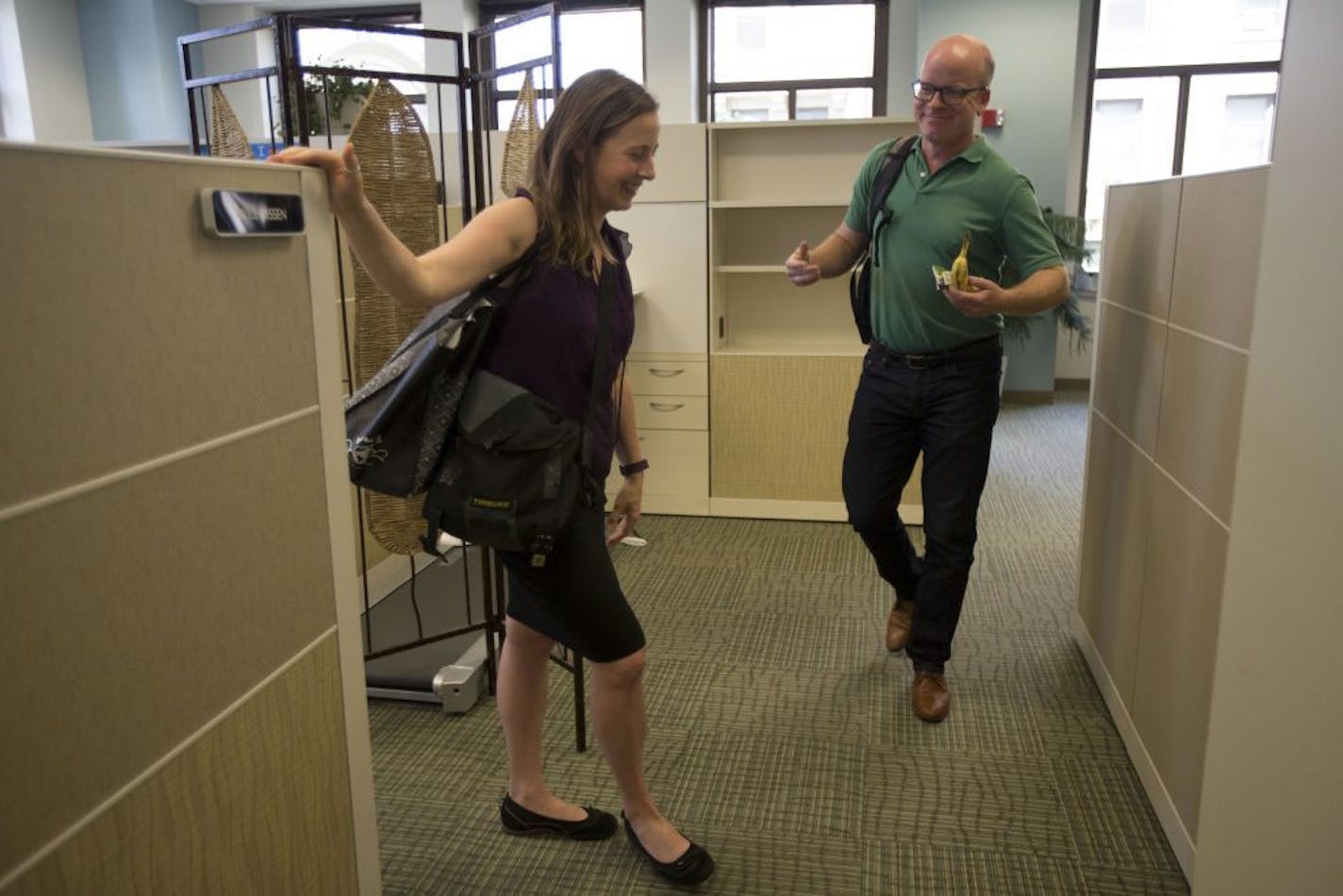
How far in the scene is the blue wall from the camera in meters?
6.90

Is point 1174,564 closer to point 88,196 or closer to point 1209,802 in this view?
point 1209,802

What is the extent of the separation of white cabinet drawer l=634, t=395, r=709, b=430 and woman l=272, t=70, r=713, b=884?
6.93 feet

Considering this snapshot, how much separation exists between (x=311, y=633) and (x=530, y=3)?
6860 millimetres

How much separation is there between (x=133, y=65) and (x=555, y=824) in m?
7.07

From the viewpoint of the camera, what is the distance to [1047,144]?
5.96m

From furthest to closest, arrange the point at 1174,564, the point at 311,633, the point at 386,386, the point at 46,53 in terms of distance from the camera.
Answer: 1. the point at 46,53
2. the point at 1174,564
3. the point at 386,386
4. the point at 311,633

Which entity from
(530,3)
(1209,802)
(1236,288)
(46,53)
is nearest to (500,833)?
(1209,802)

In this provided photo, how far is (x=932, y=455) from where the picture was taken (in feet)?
7.41

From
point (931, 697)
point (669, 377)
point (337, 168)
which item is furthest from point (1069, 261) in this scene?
point (337, 168)

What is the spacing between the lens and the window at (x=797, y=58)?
657cm

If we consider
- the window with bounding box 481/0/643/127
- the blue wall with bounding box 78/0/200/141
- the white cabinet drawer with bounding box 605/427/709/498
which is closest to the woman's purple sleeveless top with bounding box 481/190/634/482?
the white cabinet drawer with bounding box 605/427/709/498

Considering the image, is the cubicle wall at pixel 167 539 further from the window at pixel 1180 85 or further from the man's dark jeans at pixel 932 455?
the window at pixel 1180 85

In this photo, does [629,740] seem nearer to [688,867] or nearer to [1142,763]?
[688,867]

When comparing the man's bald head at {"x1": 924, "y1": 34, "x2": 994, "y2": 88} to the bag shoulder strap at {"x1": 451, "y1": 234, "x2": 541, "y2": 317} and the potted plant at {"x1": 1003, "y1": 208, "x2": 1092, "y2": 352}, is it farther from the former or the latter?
the potted plant at {"x1": 1003, "y1": 208, "x2": 1092, "y2": 352}
